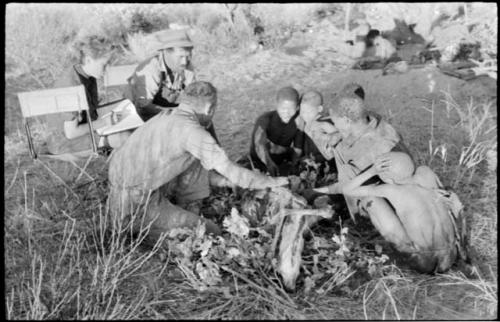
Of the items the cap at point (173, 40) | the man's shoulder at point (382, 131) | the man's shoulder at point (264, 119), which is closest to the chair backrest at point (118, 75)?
the cap at point (173, 40)

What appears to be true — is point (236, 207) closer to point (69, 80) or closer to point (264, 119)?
point (264, 119)

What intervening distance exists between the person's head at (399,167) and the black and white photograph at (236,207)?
0.01 metres

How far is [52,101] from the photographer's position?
427 centimetres

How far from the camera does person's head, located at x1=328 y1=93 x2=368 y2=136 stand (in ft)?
11.5

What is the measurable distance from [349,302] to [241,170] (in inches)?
41.9

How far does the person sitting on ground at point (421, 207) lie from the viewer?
322cm

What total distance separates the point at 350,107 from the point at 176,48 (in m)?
2.11

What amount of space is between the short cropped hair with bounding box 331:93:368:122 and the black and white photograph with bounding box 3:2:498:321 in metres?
0.01

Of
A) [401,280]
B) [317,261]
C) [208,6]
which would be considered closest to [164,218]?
[317,261]

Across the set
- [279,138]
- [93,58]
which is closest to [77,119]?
[93,58]

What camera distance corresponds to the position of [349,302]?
307 cm

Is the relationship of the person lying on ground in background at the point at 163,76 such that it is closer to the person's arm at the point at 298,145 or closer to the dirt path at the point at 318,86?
the dirt path at the point at 318,86

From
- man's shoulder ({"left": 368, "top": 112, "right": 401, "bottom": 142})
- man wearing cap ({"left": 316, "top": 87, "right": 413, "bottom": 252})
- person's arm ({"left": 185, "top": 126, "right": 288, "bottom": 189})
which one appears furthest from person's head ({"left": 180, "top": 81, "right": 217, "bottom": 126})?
man's shoulder ({"left": 368, "top": 112, "right": 401, "bottom": 142})

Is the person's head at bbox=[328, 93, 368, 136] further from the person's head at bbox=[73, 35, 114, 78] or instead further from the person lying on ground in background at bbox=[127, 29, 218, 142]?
the person's head at bbox=[73, 35, 114, 78]
